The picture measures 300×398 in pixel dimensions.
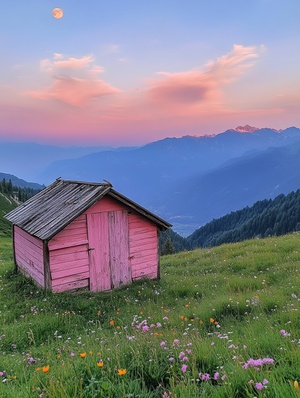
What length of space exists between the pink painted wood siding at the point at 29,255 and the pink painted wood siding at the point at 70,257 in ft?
2.61

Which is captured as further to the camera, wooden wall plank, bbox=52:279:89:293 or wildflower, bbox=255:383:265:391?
wooden wall plank, bbox=52:279:89:293

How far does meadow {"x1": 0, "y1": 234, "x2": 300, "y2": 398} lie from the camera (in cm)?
348

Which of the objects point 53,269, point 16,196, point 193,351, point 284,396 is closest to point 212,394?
point 284,396

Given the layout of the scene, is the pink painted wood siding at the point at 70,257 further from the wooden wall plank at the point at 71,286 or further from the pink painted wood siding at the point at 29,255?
the pink painted wood siding at the point at 29,255

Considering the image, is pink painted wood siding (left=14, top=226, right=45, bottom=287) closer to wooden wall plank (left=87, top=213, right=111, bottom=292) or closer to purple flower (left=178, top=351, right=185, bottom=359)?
wooden wall plank (left=87, top=213, right=111, bottom=292)

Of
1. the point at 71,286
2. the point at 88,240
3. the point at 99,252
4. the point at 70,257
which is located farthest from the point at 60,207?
the point at 71,286

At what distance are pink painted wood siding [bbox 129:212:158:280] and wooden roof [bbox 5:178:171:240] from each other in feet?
1.44

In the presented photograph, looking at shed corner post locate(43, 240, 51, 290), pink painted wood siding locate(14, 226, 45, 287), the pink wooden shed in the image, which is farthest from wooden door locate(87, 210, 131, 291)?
pink painted wood siding locate(14, 226, 45, 287)

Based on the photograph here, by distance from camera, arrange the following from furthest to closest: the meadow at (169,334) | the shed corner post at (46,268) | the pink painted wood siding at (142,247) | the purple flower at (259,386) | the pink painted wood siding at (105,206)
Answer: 1. the pink painted wood siding at (142,247)
2. the pink painted wood siding at (105,206)
3. the shed corner post at (46,268)
4. the meadow at (169,334)
5. the purple flower at (259,386)

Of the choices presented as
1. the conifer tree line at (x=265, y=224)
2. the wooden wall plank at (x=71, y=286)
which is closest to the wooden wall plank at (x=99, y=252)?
the wooden wall plank at (x=71, y=286)

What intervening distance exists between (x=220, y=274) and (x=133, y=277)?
4.11 meters

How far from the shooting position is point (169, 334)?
239 inches

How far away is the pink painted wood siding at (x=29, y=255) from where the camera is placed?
13.3 m

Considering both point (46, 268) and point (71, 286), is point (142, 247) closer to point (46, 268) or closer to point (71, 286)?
point (71, 286)
